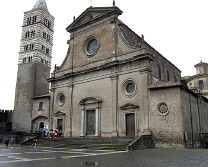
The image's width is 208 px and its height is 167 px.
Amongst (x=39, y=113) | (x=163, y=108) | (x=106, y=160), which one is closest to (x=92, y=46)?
(x=163, y=108)

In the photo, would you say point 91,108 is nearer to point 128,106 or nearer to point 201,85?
point 128,106

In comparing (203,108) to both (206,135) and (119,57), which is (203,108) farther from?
(119,57)

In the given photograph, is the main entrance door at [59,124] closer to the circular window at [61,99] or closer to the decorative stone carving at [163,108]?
the circular window at [61,99]

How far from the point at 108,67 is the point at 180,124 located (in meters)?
10.3

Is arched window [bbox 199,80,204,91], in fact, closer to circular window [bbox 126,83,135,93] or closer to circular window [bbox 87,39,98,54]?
circular window [bbox 126,83,135,93]

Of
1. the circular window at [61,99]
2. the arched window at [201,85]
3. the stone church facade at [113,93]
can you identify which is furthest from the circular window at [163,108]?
the arched window at [201,85]

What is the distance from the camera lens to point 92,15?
2939 centimetres

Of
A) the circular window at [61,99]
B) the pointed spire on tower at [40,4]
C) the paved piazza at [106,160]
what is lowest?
the paved piazza at [106,160]

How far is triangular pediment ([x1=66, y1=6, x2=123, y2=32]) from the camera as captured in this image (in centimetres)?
2678

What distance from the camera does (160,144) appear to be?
Answer: 65.3 ft

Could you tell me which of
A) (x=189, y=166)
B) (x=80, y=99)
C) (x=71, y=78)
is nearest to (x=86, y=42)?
(x=71, y=78)

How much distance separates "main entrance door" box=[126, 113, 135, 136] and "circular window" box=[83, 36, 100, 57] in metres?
9.70

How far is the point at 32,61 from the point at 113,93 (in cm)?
2221

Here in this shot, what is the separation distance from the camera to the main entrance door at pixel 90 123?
26.0 m
